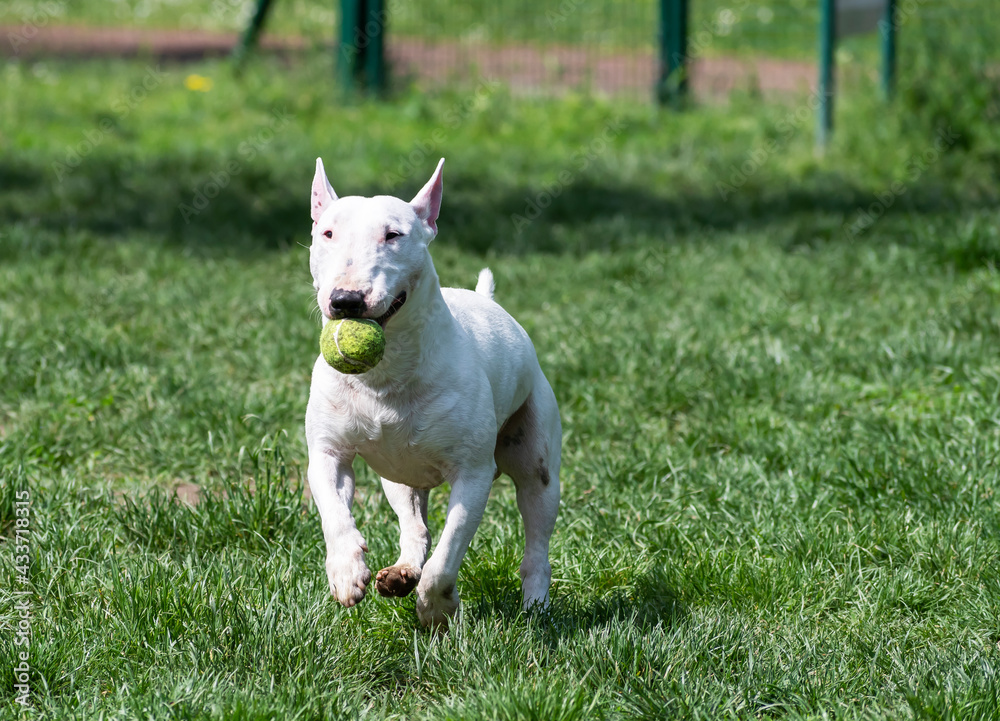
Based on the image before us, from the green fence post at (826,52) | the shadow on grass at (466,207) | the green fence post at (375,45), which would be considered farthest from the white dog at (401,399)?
the green fence post at (375,45)

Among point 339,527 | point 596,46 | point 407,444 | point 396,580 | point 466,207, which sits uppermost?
point 596,46

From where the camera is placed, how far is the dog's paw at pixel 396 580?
2.89m

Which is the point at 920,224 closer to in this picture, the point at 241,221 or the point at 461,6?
the point at 241,221

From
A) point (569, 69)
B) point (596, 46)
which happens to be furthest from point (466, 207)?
point (596, 46)

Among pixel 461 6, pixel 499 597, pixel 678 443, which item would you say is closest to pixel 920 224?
pixel 678 443

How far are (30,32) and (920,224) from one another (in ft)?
48.2

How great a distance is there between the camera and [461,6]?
1388 cm

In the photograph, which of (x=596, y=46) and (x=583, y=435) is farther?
(x=596, y=46)

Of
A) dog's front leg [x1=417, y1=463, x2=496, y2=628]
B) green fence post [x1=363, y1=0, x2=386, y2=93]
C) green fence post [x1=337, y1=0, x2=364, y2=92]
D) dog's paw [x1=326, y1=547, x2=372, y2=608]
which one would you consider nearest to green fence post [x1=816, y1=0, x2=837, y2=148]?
green fence post [x1=363, y1=0, x2=386, y2=93]

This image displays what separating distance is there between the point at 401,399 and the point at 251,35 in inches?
501

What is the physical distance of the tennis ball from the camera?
2.69m

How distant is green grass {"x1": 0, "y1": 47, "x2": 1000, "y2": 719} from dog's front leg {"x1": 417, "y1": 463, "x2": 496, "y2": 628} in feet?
0.32

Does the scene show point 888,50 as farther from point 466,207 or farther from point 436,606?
point 436,606

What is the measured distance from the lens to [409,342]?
2.96m
